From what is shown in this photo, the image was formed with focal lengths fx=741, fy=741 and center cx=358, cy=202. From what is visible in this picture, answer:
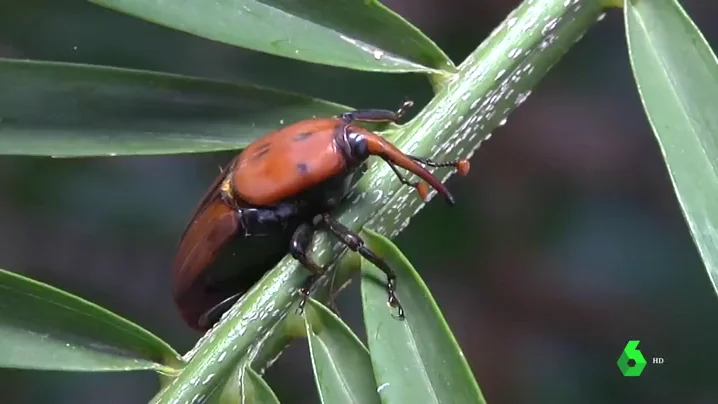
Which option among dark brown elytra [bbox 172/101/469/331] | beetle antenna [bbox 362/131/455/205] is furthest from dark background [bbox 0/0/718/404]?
beetle antenna [bbox 362/131/455/205]

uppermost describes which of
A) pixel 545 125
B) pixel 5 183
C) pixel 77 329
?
pixel 5 183

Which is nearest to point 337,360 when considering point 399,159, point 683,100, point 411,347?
point 411,347

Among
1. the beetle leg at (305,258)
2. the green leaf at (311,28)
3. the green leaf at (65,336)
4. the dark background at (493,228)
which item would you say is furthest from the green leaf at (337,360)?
the dark background at (493,228)

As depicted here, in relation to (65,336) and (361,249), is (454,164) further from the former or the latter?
(65,336)

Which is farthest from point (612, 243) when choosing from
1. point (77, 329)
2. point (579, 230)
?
point (77, 329)

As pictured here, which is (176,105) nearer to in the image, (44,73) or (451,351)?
(44,73)

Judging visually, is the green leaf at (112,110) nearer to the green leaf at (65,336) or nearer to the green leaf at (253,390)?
the green leaf at (65,336)

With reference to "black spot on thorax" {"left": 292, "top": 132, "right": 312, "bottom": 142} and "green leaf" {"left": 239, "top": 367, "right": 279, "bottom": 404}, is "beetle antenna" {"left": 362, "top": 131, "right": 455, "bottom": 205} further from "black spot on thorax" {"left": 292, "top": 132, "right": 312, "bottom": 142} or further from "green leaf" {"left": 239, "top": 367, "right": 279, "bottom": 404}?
"green leaf" {"left": 239, "top": 367, "right": 279, "bottom": 404}
